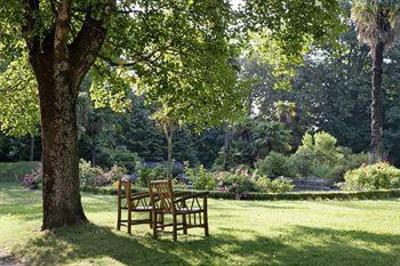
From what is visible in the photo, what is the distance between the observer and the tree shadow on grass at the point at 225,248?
26.2 ft

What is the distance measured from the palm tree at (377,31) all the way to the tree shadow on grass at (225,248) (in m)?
20.5

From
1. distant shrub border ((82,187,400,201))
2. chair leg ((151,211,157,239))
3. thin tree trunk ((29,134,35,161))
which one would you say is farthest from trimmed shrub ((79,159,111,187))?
chair leg ((151,211,157,239))

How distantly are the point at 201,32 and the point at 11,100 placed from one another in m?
6.06

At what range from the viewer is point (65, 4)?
10.4 m

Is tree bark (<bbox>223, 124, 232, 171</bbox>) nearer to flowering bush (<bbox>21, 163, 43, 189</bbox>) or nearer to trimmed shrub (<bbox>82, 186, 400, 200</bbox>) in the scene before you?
flowering bush (<bbox>21, 163, 43, 189</bbox>)

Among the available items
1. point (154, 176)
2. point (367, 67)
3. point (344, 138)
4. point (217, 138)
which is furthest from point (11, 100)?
point (367, 67)

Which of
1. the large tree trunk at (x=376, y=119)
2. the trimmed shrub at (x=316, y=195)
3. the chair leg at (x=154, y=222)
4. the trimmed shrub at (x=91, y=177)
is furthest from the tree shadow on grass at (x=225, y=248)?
the large tree trunk at (x=376, y=119)

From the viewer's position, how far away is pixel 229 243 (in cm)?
923

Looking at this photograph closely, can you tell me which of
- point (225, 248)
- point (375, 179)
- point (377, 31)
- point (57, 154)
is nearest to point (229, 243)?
point (225, 248)

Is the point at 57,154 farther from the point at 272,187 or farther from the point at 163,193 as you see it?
the point at 272,187

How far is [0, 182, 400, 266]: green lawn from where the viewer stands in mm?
8086

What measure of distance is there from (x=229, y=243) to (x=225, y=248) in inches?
16.6

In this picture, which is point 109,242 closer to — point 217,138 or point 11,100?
point 11,100

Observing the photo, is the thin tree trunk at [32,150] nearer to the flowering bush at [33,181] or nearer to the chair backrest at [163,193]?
the flowering bush at [33,181]
